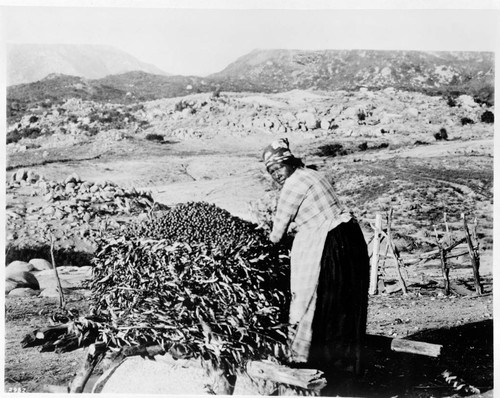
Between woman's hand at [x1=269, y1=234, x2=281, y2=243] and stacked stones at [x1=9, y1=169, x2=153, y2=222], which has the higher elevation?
stacked stones at [x1=9, y1=169, x2=153, y2=222]

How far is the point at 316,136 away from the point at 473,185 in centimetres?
158

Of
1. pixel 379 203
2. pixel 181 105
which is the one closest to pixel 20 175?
pixel 181 105

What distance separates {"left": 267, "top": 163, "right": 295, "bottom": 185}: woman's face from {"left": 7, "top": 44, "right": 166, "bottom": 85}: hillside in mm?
1682

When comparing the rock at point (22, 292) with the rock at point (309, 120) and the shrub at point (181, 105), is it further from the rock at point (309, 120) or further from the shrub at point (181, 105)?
the rock at point (309, 120)

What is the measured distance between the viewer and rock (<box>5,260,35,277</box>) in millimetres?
6469

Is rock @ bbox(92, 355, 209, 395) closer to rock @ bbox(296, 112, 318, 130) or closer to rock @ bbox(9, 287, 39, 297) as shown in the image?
rock @ bbox(9, 287, 39, 297)

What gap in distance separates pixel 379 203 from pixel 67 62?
3.35 m

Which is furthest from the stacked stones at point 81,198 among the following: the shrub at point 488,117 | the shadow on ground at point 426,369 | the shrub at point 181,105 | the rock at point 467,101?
the shrub at point 488,117

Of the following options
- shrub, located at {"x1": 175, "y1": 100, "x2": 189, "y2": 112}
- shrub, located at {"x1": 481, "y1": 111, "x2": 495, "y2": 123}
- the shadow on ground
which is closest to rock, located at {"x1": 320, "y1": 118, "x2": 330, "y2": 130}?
shrub, located at {"x1": 175, "y1": 100, "x2": 189, "y2": 112}

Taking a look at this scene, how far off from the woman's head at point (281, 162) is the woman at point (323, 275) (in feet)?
0.39

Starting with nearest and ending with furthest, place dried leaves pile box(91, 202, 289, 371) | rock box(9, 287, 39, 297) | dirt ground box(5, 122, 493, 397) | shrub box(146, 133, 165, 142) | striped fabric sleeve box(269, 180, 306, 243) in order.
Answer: dried leaves pile box(91, 202, 289, 371)
striped fabric sleeve box(269, 180, 306, 243)
dirt ground box(5, 122, 493, 397)
rock box(9, 287, 39, 297)
shrub box(146, 133, 165, 142)

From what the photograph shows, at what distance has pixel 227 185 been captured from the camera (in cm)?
665

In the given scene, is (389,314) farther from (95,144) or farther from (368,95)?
(95,144)

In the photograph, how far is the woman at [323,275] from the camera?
556 centimetres
